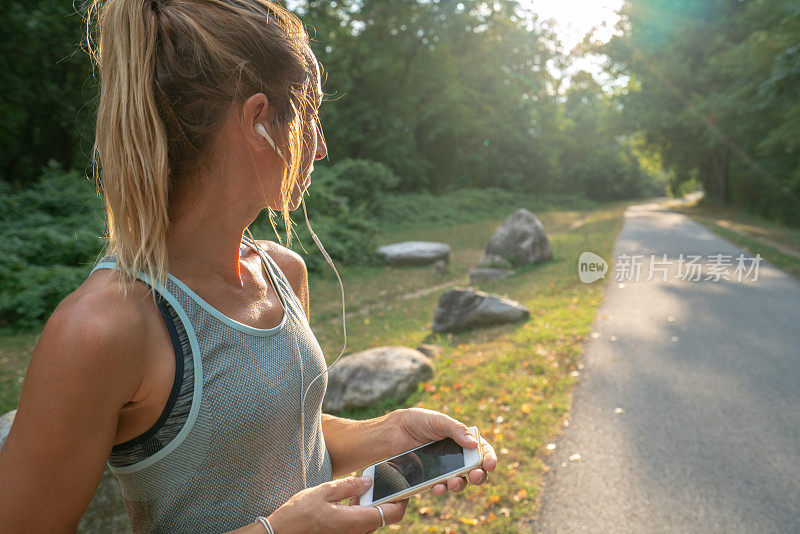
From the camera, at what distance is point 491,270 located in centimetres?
1170

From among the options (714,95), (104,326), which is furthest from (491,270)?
(714,95)

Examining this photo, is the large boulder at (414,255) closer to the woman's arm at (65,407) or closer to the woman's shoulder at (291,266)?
the woman's shoulder at (291,266)

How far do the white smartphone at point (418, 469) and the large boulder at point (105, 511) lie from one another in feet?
4.86

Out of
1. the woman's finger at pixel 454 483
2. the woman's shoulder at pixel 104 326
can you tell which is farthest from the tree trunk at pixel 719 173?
the woman's shoulder at pixel 104 326

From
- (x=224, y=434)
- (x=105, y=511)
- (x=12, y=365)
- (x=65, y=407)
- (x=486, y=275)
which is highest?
(x=65, y=407)

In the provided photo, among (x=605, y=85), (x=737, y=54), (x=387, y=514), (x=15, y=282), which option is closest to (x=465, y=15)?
(x=605, y=85)

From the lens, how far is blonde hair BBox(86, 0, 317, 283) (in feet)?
3.39

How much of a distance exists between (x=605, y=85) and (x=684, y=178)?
27.7 feet

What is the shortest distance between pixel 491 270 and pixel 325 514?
10809mm

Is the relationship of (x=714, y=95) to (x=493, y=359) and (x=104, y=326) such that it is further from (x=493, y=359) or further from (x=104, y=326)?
(x=104, y=326)

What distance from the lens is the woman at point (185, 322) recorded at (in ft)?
2.98

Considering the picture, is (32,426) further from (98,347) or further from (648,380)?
(648,380)

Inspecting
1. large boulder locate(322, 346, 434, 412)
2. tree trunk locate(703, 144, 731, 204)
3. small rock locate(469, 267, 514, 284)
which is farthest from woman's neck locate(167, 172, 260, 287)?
tree trunk locate(703, 144, 731, 204)

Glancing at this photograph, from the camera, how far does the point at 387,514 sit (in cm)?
122
